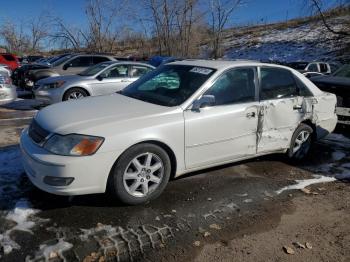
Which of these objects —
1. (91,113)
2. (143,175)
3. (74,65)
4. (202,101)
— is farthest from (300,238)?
(74,65)

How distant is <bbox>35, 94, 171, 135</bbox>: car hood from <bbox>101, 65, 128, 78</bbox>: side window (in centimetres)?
576

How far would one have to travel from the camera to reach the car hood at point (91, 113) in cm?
390

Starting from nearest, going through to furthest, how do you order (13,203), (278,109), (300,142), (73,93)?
(13,203), (278,109), (300,142), (73,93)

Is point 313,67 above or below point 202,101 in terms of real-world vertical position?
below

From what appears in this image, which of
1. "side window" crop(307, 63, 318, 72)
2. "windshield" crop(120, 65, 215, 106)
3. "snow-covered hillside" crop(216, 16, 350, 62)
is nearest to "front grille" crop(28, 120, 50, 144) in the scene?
"windshield" crop(120, 65, 215, 106)

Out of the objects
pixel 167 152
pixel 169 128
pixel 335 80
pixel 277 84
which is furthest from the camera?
pixel 335 80

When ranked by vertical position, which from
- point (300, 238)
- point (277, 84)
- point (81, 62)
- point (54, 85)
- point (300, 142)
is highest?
point (277, 84)

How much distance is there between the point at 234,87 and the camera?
4.91m

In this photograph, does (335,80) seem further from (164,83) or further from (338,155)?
(164,83)

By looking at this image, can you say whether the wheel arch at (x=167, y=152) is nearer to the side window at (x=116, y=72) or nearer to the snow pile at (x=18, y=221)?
the snow pile at (x=18, y=221)

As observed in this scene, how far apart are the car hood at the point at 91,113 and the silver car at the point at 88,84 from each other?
17.7 ft

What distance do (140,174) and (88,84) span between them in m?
6.64

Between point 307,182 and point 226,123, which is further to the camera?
point 307,182

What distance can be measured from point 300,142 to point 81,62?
10925mm
